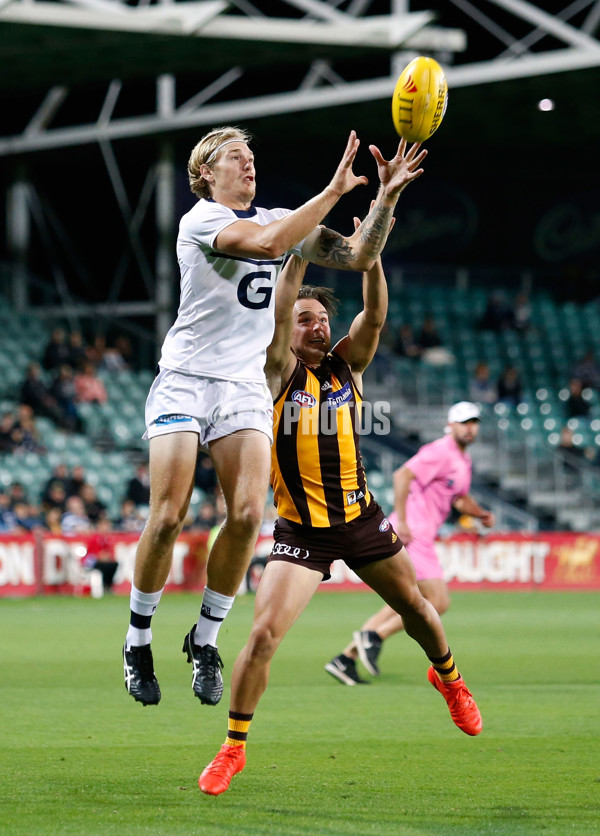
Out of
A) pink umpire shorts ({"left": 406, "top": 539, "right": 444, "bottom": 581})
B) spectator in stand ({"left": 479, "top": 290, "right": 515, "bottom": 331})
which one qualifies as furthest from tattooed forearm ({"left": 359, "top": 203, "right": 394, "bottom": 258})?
spectator in stand ({"left": 479, "top": 290, "right": 515, "bottom": 331})

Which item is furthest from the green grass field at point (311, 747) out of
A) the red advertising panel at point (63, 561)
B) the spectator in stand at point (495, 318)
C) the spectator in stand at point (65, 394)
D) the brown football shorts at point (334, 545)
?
the spectator in stand at point (495, 318)

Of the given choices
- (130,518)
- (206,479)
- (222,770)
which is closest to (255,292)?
(222,770)

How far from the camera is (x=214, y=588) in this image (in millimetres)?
6562

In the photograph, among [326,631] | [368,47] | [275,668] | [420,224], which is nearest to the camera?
[275,668]

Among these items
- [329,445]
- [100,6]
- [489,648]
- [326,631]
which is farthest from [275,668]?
[100,6]

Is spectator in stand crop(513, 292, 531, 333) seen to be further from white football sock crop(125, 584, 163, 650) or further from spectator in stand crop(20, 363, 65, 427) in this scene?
white football sock crop(125, 584, 163, 650)

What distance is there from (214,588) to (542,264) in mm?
26892

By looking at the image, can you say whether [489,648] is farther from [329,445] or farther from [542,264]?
[542,264]

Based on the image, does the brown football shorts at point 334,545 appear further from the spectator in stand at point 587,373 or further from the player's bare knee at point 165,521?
the spectator in stand at point 587,373

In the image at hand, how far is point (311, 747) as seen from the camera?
25.2 feet

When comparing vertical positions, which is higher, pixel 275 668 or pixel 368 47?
pixel 368 47

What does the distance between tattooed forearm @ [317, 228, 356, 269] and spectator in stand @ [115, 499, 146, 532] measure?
1497 centimetres

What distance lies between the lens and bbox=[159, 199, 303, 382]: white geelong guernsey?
635 centimetres

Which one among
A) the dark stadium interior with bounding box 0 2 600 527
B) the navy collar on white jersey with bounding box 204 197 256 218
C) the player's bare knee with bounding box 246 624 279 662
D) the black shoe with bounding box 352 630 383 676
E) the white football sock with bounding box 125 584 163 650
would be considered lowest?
the black shoe with bounding box 352 630 383 676
